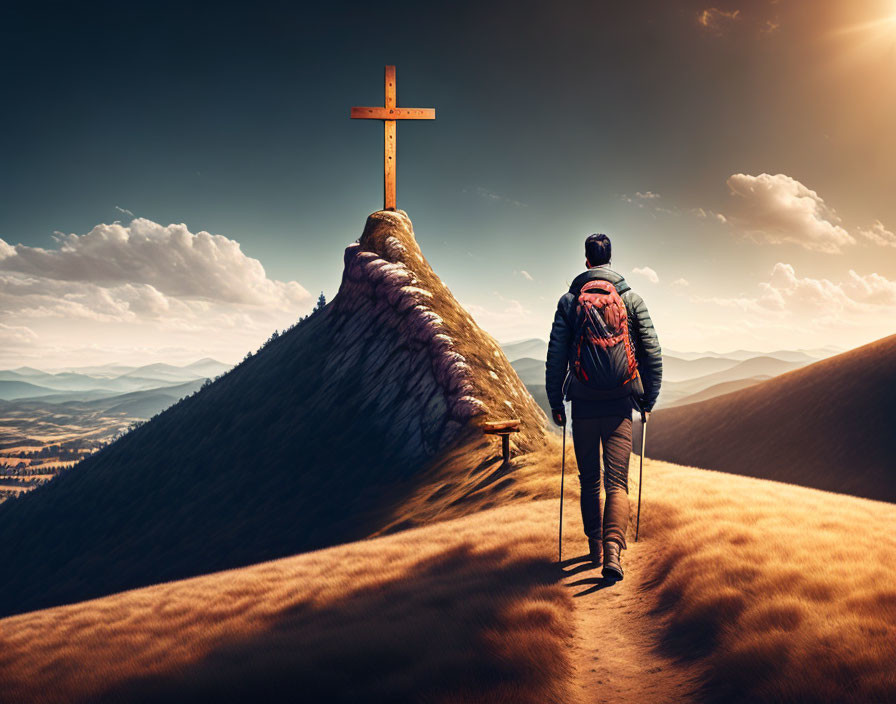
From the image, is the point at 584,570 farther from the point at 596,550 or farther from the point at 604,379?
the point at 604,379

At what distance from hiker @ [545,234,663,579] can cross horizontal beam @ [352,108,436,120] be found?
19.8 metres

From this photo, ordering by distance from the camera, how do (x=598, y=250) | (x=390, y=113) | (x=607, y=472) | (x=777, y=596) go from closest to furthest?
(x=777, y=596), (x=607, y=472), (x=598, y=250), (x=390, y=113)

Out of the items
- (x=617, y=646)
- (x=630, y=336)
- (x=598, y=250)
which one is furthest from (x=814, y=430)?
(x=617, y=646)

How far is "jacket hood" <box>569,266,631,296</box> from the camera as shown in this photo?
291 inches

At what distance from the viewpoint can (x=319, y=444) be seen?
27.4m

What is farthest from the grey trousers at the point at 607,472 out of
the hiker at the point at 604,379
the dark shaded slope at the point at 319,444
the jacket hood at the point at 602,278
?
the dark shaded slope at the point at 319,444

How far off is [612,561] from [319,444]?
22353mm

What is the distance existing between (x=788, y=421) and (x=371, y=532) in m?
65.1

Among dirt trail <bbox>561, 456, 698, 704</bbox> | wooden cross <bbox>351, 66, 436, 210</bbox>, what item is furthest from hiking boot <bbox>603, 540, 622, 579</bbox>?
wooden cross <bbox>351, 66, 436, 210</bbox>

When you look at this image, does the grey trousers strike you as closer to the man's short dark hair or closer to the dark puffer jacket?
the dark puffer jacket

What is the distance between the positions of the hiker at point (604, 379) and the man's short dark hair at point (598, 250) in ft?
0.71

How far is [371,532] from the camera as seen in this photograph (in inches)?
689

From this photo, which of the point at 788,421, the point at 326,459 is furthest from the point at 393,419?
the point at 788,421

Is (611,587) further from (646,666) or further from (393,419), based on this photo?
(393,419)
